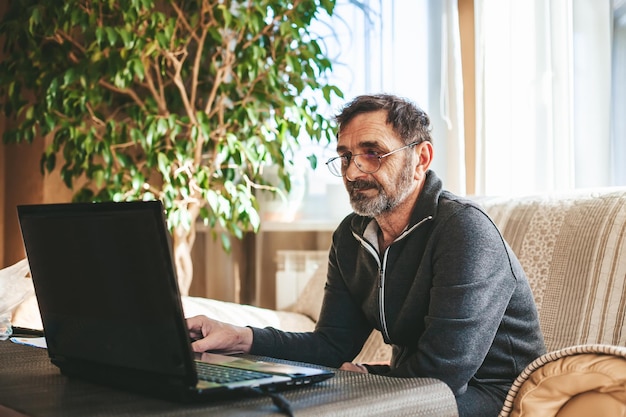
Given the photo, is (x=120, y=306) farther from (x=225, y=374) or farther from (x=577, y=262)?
(x=577, y=262)

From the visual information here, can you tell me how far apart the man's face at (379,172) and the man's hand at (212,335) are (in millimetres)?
395

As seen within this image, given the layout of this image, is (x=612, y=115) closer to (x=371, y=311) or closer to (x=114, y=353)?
(x=371, y=311)

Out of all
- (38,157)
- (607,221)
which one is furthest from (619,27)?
(38,157)

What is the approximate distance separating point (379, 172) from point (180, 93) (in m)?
1.83

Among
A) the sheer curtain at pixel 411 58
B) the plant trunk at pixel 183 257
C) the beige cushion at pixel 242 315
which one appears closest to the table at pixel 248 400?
the beige cushion at pixel 242 315

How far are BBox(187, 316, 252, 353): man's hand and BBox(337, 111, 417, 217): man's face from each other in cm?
40

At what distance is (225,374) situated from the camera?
1.00 meters

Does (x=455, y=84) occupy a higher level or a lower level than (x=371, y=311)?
higher

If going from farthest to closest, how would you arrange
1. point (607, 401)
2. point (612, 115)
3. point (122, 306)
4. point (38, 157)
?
point (38, 157) < point (612, 115) < point (607, 401) < point (122, 306)

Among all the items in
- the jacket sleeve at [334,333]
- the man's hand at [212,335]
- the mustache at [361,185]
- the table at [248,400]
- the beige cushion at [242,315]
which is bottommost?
the beige cushion at [242,315]

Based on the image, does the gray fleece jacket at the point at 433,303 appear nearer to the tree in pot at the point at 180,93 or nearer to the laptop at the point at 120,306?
the laptop at the point at 120,306

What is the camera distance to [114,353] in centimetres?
99

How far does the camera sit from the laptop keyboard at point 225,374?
96 centimetres

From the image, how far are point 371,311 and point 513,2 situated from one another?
1310 millimetres
